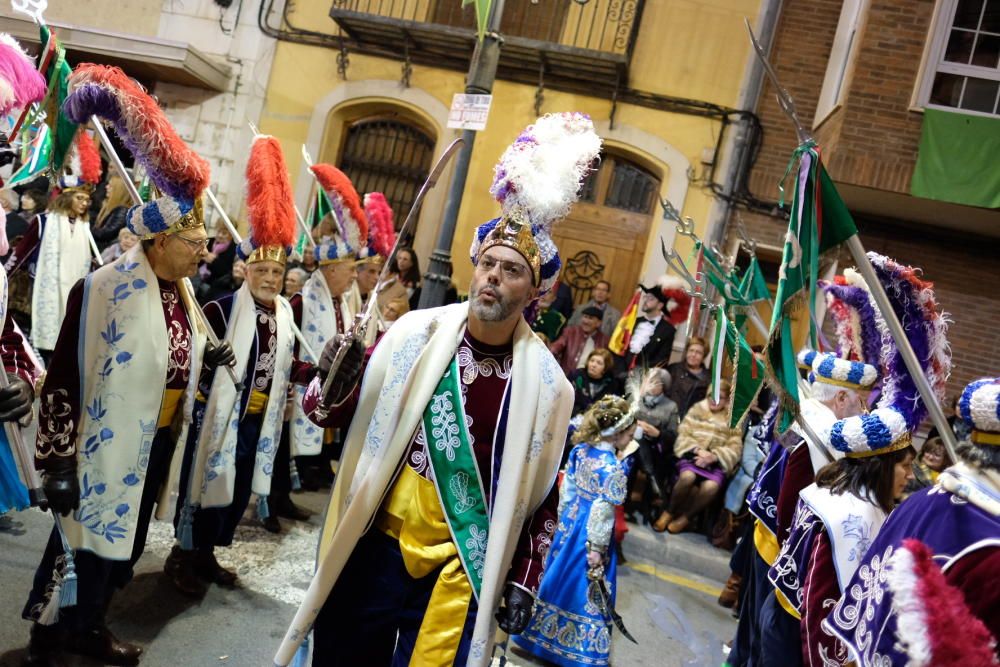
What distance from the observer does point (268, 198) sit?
4.77m

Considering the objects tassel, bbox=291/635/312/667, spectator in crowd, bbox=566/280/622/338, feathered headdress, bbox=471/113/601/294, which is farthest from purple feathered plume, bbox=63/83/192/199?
spectator in crowd, bbox=566/280/622/338

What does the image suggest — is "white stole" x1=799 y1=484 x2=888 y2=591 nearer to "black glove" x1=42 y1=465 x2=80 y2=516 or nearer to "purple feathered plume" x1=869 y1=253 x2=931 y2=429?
"purple feathered plume" x1=869 y1=253 x2=931 y2=429

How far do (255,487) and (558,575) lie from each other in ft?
6.14

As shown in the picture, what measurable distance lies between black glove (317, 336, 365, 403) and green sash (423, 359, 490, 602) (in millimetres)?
291

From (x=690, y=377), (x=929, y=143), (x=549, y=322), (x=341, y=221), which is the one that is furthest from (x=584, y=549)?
(x=929, y=143)

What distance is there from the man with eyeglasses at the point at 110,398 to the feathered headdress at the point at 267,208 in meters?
1.05

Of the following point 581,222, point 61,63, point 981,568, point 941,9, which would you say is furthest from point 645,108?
point 981,568

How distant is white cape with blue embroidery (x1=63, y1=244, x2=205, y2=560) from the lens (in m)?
3.30

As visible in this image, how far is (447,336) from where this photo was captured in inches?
113

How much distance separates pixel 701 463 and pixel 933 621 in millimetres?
6164

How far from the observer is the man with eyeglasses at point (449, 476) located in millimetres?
2705

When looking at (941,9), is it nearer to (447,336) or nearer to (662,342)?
(662,342)

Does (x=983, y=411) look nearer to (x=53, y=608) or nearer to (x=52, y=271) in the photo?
(x=53, y=608)

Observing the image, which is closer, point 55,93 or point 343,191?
point 55,93
